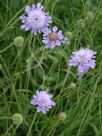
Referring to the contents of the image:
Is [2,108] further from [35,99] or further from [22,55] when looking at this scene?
[22,55]

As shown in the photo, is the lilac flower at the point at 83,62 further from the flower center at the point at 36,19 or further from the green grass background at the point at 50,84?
the flower center at the point at 36,19

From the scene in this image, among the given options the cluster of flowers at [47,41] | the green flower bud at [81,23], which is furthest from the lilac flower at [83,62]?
the green flower bud at [81,23]

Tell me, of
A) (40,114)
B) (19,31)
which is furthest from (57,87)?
(19,31)

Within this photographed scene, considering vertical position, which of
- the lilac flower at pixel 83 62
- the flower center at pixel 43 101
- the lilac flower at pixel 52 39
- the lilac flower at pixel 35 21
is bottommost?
the flower center at pixel 43 101

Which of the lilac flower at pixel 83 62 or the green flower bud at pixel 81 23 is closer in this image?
the lilac flower at pixel 83 62

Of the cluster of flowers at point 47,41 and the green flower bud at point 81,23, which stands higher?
the green flower bud at point 81,23

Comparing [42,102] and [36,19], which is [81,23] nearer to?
[36,19]

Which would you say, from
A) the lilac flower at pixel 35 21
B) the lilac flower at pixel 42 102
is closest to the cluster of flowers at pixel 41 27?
the lilac flower at pixel 35 21
